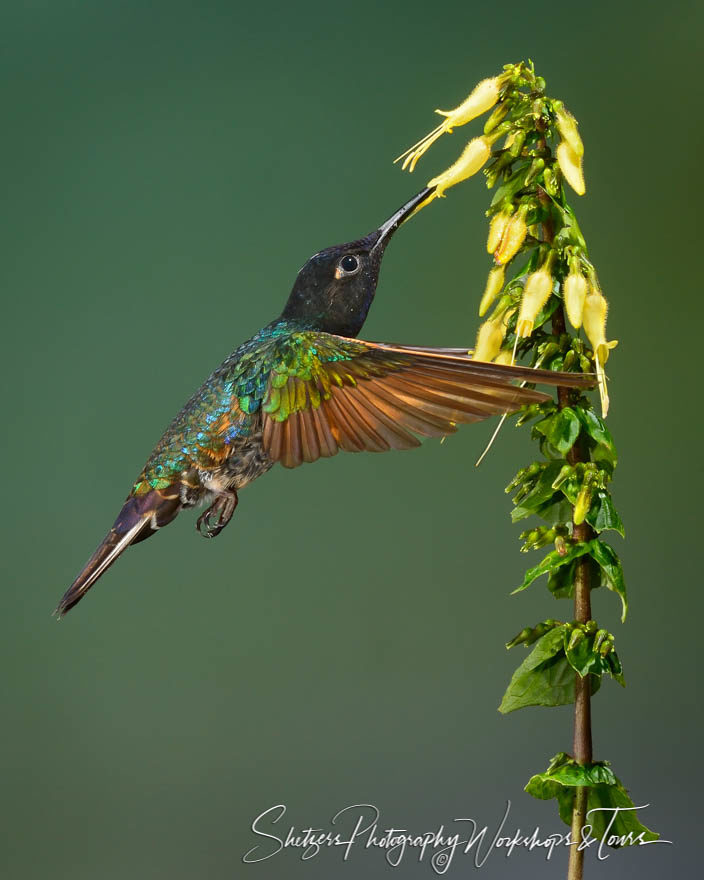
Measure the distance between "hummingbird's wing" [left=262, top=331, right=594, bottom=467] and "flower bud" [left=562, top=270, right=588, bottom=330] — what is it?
2.8 inches

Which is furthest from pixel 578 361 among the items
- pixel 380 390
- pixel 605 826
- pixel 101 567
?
pixel 101 567

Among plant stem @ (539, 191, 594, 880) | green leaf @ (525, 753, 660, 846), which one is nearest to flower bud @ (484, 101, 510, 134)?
plant stem @ (539, 191, 594, 880)

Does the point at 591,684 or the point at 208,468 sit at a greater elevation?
the point at 208,468

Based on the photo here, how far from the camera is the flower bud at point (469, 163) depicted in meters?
0.98

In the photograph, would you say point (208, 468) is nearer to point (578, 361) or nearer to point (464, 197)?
point (578, 361)

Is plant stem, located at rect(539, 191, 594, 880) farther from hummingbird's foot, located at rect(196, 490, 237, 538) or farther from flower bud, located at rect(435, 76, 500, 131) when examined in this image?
hummingbird's foot, located at rect(196, 490, 237, 538)

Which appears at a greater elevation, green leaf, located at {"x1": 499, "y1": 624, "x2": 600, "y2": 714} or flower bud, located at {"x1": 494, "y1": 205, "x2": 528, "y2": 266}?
flower bud, located at {"x1": 494, "y1": 205, "x2": 528, "y2": 266}

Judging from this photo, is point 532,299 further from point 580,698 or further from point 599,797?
point 599,797

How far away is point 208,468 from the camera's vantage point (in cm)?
121

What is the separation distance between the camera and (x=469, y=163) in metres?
0.98

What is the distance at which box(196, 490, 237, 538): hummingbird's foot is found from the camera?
120 centimetres

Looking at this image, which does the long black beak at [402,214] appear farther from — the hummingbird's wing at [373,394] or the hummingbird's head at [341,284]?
the hummingbird's wing at [373,394]

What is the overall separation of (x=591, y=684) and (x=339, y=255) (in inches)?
21.9

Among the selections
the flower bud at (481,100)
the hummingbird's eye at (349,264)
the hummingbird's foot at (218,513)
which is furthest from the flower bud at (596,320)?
the hummingbird's foot at (218,513)
